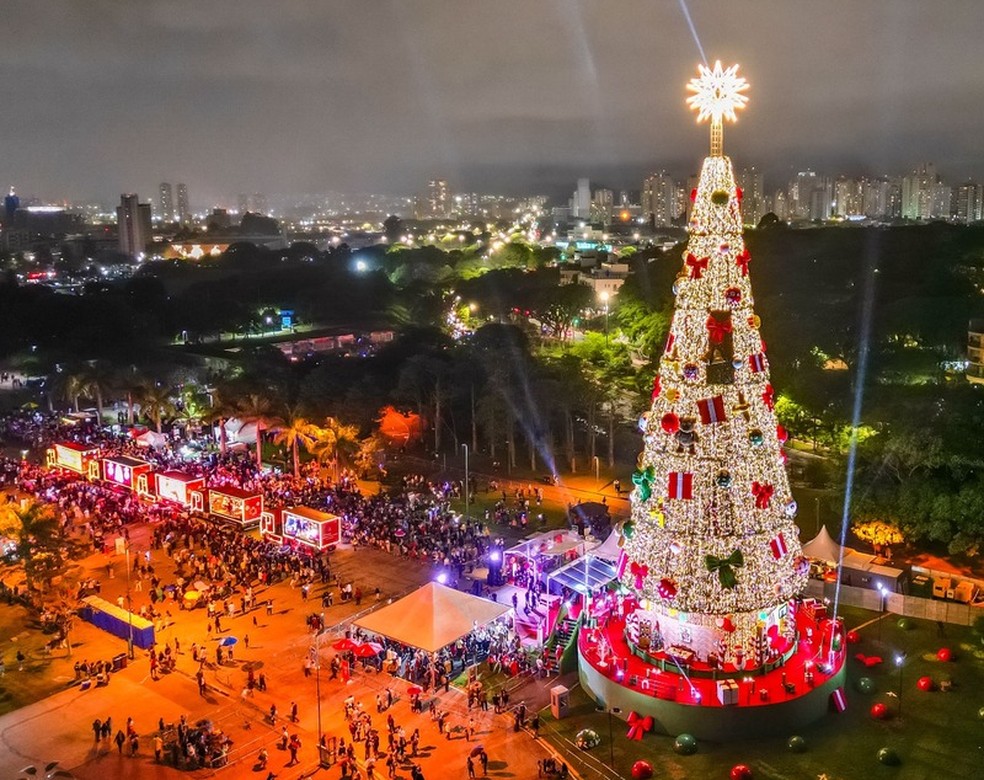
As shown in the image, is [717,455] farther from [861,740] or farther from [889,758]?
[889,758]

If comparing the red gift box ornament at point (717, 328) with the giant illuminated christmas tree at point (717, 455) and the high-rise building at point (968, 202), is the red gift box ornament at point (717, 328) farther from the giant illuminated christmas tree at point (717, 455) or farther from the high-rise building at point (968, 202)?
the high-rise building at point (968, 202)

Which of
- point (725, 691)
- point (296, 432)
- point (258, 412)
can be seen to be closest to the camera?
point (725, 691)

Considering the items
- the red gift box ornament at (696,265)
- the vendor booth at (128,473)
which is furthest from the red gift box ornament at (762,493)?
the vendor booth at (128,473)

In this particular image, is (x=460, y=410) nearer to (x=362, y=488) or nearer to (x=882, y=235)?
(x=362, y=488)

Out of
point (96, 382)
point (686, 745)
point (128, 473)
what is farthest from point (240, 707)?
point (96, 382)

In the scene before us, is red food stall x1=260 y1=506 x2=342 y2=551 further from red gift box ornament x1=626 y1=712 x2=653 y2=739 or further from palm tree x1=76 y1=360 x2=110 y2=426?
palm tree x1=76 y1=360 x2=110 y2=426
